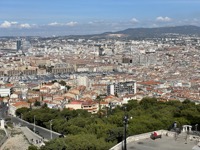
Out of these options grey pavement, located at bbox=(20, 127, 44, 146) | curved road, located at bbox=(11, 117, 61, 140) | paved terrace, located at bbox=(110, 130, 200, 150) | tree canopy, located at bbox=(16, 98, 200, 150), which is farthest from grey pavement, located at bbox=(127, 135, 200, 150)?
curved road, located at bbox=(11, 117, 61, 140)

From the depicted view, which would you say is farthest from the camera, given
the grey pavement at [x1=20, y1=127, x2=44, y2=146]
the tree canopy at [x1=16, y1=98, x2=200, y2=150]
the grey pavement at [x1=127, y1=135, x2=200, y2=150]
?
the grey pavement at [x1=20, y1=127, x2=44, y2=146]

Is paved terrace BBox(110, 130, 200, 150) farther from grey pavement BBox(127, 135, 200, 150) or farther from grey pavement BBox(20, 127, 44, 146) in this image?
grey pavement BBox(20, 127, 44, 146)

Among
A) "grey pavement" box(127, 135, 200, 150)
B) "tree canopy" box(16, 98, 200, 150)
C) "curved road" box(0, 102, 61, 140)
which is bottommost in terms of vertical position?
"curved road" box(0, 102, 61, 140)

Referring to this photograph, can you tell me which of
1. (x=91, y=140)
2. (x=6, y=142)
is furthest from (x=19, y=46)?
(x=91, y=140)

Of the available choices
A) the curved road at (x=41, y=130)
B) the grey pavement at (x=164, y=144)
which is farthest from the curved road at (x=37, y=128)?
the grey pavement at (x=164, y=144)

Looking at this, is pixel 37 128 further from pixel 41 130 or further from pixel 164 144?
pixel 164 144

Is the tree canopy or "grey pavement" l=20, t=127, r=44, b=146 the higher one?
the tree canopy

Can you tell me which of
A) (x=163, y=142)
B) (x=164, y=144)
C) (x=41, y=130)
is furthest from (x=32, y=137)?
(x=164, y=144)
